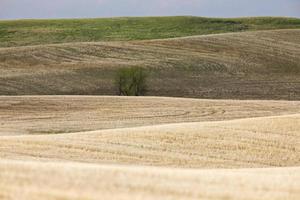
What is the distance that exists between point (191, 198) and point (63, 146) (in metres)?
8.64

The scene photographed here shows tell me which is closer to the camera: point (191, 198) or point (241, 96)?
point (191, 198)

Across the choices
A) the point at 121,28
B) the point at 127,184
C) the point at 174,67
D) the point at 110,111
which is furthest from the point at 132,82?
the point at 121,28

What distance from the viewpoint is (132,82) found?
39750mm

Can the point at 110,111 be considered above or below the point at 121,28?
above

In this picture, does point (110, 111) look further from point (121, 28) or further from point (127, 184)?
point (121, 28)

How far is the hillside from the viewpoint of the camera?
41250 millimetres

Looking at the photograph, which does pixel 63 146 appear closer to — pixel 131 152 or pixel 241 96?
pixel 131 152

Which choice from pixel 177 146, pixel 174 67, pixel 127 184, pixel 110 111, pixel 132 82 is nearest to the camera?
pixel 127 184

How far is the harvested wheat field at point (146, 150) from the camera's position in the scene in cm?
854

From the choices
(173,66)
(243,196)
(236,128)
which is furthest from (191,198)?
(173,66)

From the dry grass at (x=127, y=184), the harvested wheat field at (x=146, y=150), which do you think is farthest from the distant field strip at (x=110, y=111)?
the dry grass at (x=127, y=184)

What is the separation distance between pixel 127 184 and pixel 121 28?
67.3 m

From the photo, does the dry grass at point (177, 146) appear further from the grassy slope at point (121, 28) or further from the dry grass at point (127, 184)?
the grassy slope at point (121, 28)

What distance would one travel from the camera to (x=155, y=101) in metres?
32.7
